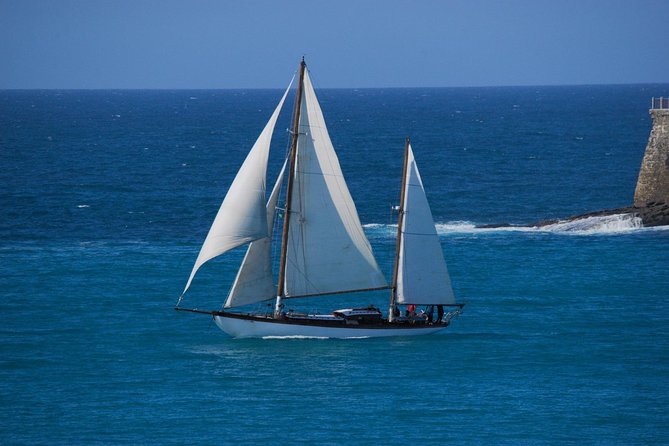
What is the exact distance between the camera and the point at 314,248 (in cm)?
5009

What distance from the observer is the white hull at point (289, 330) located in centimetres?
4900

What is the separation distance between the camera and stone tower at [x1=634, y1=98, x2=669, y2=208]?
3189 inches

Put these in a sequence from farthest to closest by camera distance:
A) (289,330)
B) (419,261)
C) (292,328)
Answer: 1. (419,261)
2. (289,330)
3. (292,328)

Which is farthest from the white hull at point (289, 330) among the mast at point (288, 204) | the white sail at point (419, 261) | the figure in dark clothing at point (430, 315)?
the white sail at point (419, 261)

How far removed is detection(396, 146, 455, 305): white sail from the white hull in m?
1.73

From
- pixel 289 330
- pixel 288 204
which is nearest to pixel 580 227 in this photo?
pixel 288 204

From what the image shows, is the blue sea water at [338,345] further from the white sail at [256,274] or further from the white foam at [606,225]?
the white sail at [256,274]

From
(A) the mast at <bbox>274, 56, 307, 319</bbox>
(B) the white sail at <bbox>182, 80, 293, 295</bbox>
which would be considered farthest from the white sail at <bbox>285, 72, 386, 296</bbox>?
(B) the white sail at <bbox>182, 80, 293, 295</bbox>

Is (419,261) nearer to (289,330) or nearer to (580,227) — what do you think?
(289,330)

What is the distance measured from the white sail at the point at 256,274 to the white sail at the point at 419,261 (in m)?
6.00

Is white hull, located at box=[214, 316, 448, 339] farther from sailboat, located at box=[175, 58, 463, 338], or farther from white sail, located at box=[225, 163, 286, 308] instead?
white sail, located at box=[225, 163, 286, 308]

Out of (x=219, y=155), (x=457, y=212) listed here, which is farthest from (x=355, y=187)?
(x=219, y=155)

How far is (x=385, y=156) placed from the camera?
142 m

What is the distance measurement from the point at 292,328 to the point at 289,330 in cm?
23
